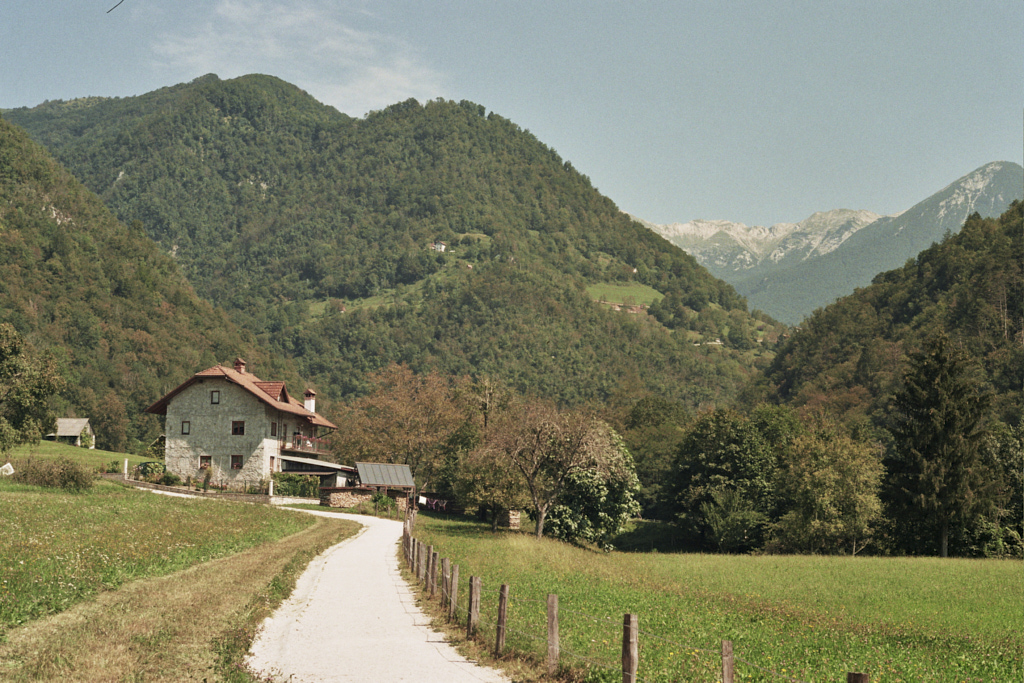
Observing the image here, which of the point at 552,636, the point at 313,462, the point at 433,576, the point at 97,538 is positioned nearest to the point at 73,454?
the point at 313,462

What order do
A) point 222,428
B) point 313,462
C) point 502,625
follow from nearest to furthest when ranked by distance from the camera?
point 502,625 < point 222,428 < point 313,462

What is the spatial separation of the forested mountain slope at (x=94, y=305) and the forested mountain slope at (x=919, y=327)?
111 m

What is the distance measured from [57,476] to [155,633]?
123 feet

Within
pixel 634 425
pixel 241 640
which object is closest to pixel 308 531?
pixel 241 640

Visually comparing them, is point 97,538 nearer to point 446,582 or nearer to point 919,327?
point 446,582

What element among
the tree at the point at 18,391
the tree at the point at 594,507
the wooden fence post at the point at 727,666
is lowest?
the tree at the point at 594,507

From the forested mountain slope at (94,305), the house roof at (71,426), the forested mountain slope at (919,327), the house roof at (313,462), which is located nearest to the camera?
the house roof at (313,462)

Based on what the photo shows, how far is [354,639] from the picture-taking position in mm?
16781

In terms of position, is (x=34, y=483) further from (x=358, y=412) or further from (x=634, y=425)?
(x=634, y=425)

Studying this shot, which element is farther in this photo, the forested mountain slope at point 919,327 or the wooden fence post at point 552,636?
the forested mountain slope at point 919,327

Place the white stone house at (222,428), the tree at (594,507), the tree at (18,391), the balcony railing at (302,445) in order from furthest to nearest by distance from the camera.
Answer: the balcony railing at (302,445) → the white stone house at (222,428) → the tree at (594,507) → the tree at (18,391)

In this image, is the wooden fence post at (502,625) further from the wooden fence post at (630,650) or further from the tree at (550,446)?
the tree at (550,446)

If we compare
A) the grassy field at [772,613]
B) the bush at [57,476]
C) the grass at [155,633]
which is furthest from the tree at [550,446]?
the grass at [155,633]

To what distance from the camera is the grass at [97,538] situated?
18141 millimetres
